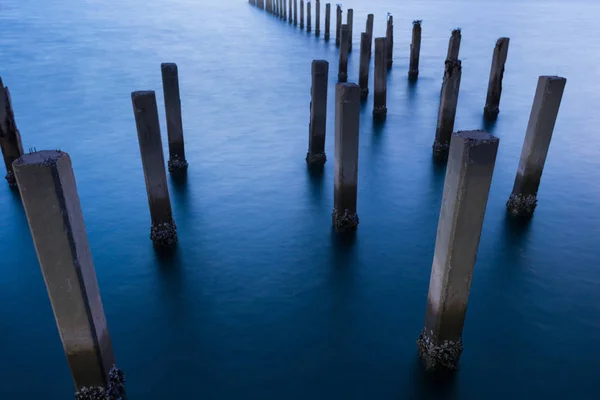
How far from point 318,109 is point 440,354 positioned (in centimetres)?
732

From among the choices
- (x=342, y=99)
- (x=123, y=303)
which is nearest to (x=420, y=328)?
(x=342, y=99)

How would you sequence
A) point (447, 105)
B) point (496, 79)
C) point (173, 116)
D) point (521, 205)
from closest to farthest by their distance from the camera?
point (521, 205) → point (173, 116) → point (447, 105) → point (496, 79)

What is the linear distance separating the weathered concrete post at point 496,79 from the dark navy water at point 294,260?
2.35ft

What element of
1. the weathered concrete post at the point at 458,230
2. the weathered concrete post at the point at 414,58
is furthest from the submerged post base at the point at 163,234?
the weathered concrete post at the point at 414,58

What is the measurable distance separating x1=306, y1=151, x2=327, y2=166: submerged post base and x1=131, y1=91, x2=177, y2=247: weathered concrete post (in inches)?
201

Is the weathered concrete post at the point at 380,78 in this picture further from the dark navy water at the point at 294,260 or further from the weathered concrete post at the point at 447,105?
the weathered concrete post at the point at 447,105

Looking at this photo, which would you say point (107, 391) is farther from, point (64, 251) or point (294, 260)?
point (294, 260)

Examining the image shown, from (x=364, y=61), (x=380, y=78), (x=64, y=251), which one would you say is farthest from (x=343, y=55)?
(x=64, y=251)

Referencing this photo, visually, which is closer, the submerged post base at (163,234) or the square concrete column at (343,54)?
the submerged post base at (163,234)

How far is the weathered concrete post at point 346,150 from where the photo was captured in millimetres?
9148

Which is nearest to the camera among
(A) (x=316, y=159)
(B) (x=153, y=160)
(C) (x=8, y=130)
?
(B) (x=153, y=160)

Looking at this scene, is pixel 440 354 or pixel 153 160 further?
pixel 153 160

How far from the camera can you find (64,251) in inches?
219

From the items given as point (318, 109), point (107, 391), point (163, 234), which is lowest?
point (107, 391)
